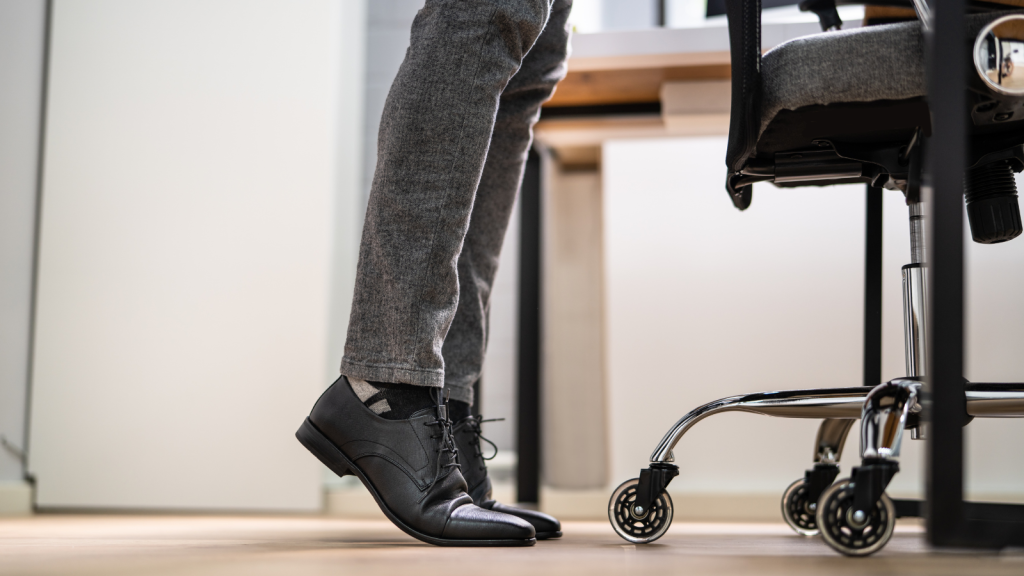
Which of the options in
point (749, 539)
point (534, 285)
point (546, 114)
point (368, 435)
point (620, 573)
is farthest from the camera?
point (534, 285)

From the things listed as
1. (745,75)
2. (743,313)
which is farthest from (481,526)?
(743,313)

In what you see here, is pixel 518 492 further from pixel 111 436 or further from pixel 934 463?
pixel 934 463

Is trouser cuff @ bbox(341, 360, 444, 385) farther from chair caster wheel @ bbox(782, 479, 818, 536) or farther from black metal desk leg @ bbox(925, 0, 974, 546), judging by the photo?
chair caster wheel @ bbox(782, 479, 818, 536)

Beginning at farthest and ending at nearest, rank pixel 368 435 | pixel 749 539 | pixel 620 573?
pixel 749 539 < pixel 368 435 < pixel 620 573

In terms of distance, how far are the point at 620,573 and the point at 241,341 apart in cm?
128

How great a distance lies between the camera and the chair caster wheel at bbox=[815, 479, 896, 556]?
64cm

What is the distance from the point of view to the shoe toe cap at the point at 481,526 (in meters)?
0.75

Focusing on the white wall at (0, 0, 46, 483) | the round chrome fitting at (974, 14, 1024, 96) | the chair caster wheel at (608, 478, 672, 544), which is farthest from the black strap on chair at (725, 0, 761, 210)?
the white wall at (0, 0, 46, 483)

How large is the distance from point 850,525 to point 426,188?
477 millimetres

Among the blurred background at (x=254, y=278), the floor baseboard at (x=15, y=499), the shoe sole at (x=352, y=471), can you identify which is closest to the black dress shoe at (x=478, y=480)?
the shoe sole at (x=352, y=471)

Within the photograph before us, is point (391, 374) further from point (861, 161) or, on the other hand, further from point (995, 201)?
point (995, 201)

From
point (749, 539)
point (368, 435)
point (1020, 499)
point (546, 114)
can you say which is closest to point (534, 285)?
point (546, 114)

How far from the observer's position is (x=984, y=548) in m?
0.56

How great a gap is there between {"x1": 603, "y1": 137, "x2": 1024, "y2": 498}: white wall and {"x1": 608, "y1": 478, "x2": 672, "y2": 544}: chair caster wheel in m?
0.80
